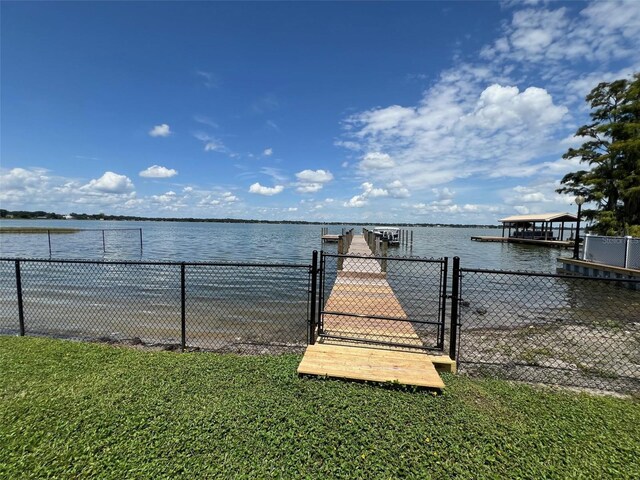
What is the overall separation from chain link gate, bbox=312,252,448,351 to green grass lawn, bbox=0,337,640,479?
1.33 meters

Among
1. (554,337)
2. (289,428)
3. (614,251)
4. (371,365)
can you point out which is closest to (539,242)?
(614,251)

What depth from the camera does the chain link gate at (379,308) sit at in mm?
4902

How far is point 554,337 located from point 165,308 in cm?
992

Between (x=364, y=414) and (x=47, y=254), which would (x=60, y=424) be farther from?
(x=47, y=254)

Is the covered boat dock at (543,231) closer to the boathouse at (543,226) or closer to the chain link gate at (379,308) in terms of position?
the boathouse at (543,226)

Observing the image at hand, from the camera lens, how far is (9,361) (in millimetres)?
4227

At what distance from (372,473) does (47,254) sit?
3062cm

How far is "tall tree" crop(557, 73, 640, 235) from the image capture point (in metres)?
21.9

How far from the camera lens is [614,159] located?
24562mm

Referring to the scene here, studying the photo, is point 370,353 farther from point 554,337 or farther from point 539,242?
point 539,242

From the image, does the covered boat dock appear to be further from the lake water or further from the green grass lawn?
the green grass lawn

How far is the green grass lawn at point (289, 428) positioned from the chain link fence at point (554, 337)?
1.43 m

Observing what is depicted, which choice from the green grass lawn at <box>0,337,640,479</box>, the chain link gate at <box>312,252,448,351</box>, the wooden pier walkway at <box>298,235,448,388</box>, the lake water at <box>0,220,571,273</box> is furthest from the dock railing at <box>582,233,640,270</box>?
the green grass lawn at <box>0,337,640,479</box>

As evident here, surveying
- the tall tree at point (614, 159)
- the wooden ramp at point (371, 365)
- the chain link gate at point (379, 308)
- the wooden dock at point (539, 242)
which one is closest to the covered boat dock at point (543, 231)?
the wooden dock at point (539, 242)
